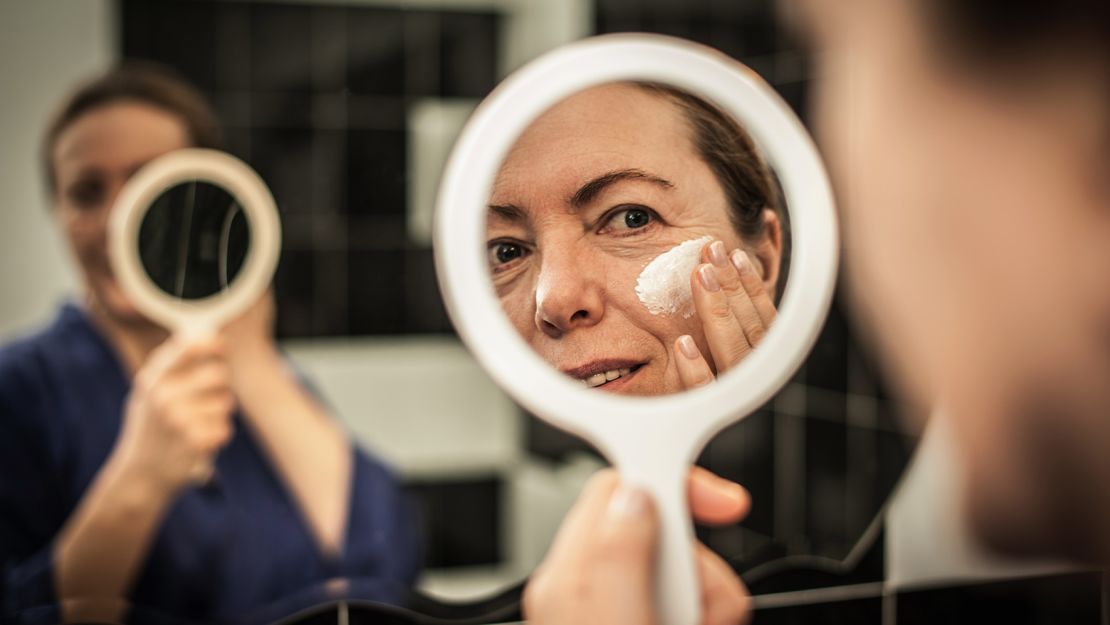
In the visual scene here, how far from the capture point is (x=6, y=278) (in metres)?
0.50

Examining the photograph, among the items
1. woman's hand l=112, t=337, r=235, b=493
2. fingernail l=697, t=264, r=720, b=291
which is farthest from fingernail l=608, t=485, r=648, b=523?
woman's hand l=112, t=337, r=235, b=493

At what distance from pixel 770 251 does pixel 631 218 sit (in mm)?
77

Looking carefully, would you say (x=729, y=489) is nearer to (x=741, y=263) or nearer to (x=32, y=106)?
(x=741, y=263)

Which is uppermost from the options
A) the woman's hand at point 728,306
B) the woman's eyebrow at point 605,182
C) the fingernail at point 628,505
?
the woman's eyebrow at point 605,182

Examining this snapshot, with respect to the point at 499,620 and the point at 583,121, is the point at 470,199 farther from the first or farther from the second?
the point at 499,620

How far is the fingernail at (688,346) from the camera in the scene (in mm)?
507

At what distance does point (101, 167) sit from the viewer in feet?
1.70

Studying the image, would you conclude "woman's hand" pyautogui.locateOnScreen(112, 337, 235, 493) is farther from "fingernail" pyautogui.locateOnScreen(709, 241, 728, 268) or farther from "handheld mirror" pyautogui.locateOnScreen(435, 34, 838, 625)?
"fingernail" pyautogui.locateOnScreen(709, 241, 728, 268)

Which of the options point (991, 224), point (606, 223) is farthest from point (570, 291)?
point (991, 224)

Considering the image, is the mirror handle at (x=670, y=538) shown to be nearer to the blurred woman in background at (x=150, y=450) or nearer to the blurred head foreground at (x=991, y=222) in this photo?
the blurred woman in background at (x=150, y=450)

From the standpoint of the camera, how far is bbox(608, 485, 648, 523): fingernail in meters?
0.46

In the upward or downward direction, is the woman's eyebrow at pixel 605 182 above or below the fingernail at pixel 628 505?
above

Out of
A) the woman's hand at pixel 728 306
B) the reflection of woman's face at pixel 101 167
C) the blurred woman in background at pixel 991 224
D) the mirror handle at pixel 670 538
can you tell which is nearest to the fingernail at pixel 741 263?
the woman's hand at pixel 728 306

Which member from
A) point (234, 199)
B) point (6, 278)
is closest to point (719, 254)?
point (234, 199)
